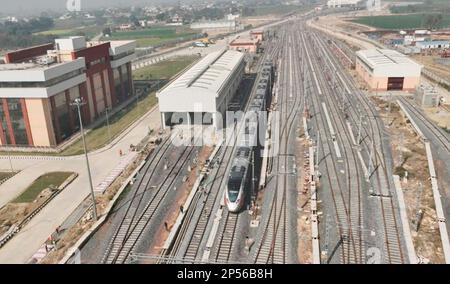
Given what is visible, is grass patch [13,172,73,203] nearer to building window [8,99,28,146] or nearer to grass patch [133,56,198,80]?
building window [8,99,28,146]

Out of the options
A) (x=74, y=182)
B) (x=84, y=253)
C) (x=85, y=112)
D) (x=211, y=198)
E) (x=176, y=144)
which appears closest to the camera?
(x=84, y=253)

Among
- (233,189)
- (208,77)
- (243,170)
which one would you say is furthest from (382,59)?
(233,189)

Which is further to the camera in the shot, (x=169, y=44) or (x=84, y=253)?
(x=169, y=44)

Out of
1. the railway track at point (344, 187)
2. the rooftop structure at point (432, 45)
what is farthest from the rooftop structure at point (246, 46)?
the railway track at point (344, 187)

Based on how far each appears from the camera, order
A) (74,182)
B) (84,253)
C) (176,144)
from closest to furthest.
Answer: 1. (84,253)
2. (74,182)
3. (176,144)

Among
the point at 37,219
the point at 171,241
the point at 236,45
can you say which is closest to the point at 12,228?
the point at 37,219

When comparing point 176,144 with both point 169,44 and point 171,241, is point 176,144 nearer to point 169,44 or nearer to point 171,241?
point 171,241

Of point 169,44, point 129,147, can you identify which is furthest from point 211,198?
point 169,44

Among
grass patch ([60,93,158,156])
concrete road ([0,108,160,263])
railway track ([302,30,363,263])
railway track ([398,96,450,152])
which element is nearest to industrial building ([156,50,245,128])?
concrete road ([0,108,160,263])
